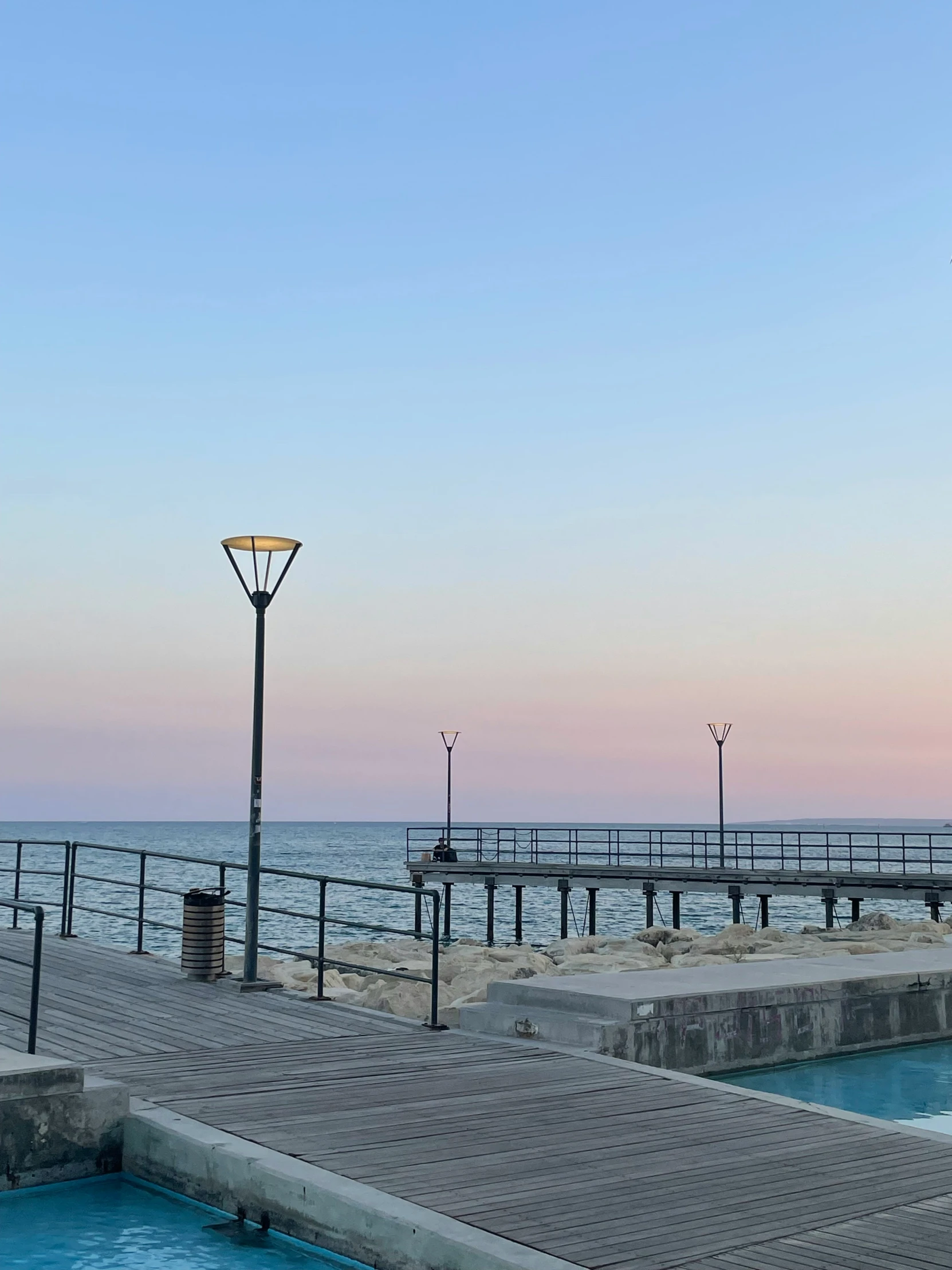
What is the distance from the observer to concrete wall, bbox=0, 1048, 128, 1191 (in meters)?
6.80

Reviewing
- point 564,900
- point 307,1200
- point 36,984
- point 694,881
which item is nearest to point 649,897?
point 694,881

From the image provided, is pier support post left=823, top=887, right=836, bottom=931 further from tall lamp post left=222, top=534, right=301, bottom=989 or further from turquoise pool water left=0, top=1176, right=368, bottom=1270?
turquoise pool water left=0, top=1176, right=368, bottom=1270

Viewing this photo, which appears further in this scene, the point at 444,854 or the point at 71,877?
the point at 444,854

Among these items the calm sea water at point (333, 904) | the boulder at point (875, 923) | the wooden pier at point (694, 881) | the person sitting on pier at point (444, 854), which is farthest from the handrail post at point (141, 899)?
the person sitting on pier at point (444, 854)

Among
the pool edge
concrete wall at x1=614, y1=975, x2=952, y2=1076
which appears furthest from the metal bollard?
the pool edge

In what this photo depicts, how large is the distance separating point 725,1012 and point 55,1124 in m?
5.25

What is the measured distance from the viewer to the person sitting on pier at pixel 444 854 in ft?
126

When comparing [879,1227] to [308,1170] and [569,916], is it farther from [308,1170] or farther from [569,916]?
[569,916]

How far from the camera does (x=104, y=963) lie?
13070 millimetres

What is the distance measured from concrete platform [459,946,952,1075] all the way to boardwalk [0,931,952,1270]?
1.47ft

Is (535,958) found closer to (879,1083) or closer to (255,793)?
(255,793)

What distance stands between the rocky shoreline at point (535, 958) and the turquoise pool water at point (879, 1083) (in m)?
2.85

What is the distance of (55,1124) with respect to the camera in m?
6.93

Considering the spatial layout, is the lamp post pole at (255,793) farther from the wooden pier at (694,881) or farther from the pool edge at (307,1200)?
the wooden pier at (694,881)
